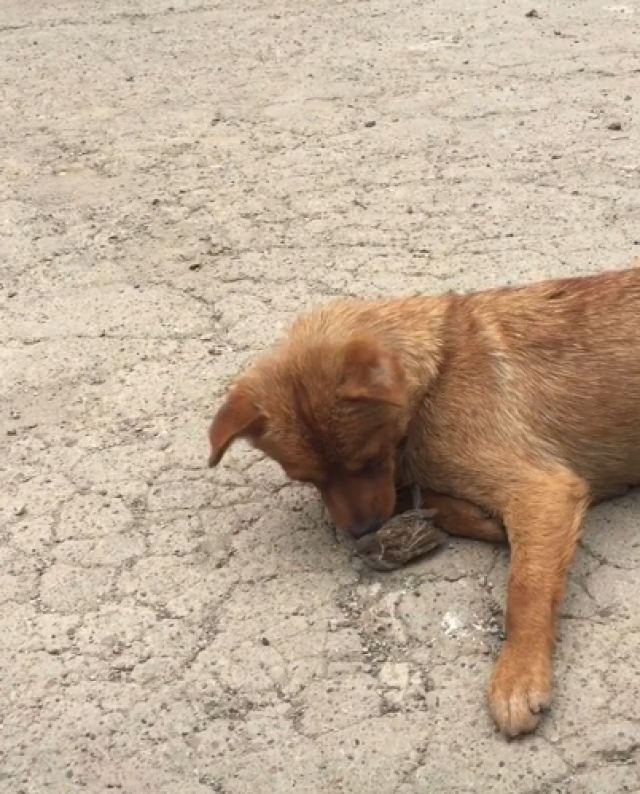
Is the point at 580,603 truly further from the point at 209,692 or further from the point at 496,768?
the point at 209,692

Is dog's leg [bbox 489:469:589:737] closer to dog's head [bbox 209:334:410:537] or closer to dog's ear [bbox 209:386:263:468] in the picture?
dog's head [bbox 209:334:410:537]

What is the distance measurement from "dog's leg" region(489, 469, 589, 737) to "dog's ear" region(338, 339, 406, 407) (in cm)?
57

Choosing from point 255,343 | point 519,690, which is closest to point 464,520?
point 519,690

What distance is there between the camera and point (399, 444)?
405 cm

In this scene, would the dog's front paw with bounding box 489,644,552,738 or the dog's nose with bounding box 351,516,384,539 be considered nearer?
the dog's front paw with bounding box 489,644,552,738

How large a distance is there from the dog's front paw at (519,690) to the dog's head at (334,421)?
0.67m

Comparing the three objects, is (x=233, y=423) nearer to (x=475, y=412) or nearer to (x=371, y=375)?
(x=371, y=375)

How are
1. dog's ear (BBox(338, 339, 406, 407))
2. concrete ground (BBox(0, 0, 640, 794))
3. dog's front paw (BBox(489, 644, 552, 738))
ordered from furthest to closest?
dog's ear (BBox(338, 339, 406, 407)), concrete ground (BBox(0, 0, 640, 794)), dog's front paw (BBox(489, 644, 552, 738))

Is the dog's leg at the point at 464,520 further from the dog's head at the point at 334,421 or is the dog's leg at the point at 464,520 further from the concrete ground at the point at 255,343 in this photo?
the dog's head at the point at 334,421

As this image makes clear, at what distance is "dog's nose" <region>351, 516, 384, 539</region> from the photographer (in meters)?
3.89

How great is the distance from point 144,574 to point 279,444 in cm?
69

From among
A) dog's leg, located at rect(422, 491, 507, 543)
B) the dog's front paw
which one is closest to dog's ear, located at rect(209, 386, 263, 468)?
dog's leg, located at rect(422, 491, 507, 543)

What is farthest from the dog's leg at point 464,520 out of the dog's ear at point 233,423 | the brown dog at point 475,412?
the dog's ear at point 233,423

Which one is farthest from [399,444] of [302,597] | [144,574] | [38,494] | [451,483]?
[38,494]
